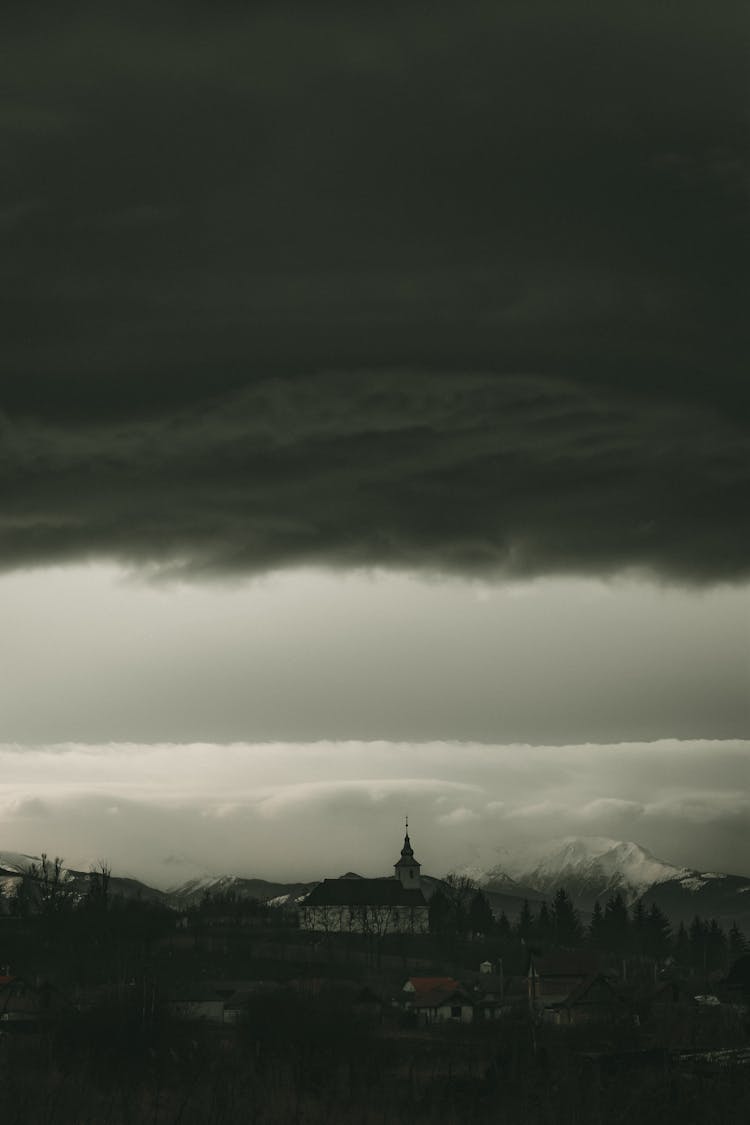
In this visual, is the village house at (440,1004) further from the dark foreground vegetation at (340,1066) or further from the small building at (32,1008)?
the small building at (32,1008)

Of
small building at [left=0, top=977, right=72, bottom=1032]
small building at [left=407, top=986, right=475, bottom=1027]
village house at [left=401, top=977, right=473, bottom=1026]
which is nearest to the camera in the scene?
small building at [left=0, top=977, right=72, bottom=1032]

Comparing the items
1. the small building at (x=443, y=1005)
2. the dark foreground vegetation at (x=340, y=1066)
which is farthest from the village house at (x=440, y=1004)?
the dark foreground vegetation at (x=340, y=1066)

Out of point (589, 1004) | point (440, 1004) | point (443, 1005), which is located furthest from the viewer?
point (443, 1005)

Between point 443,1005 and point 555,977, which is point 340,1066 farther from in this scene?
point 555,977

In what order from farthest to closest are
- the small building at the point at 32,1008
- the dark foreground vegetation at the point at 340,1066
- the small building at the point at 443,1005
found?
the small building at the point at 443,1005 < the small building at the point at 32,1008 < the dark foreground vegetation at the point at 340,1066

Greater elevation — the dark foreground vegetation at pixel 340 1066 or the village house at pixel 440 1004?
the dark foreground vegetation at pixel 340 1066

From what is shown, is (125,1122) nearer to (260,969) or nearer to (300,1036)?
(300,1036)

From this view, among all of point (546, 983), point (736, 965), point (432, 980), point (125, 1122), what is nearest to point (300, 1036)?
point (125, 1122)

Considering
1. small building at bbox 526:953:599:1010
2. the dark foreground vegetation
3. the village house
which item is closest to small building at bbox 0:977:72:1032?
the dark foreground vegetation

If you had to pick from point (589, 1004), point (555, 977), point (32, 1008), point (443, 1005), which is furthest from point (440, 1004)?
point (32, 1008)

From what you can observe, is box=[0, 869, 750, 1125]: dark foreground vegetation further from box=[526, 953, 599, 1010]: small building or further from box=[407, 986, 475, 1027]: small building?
box=[526, 953, 599, 1010]: small building

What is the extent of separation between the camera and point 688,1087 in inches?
1412

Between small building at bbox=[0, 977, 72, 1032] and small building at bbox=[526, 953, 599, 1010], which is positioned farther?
small building at bbox=[526, 953, 599, 1010]

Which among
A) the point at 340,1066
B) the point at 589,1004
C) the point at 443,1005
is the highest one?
the point at 340,1066
